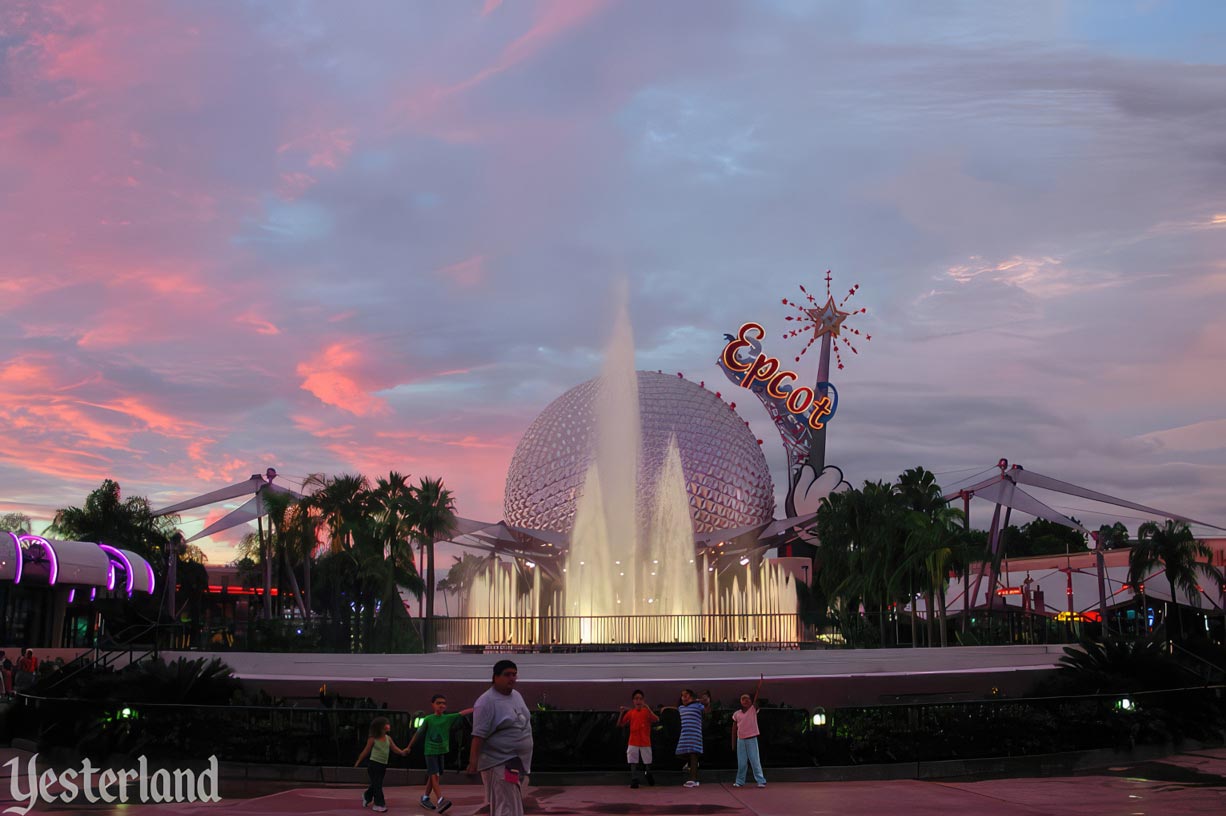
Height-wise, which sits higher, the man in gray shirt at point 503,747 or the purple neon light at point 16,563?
the purple neon light at point 16,563

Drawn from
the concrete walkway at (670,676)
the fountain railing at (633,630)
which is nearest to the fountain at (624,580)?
the fountain railing at (633,630)

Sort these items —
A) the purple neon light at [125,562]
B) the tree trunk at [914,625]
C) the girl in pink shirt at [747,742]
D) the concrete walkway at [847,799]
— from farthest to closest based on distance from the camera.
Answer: the purple neon light at [125,562]
the tree trunk at [914,625]
the girl in pink shirt at [747,742]
the concrete walkway at [847,799]

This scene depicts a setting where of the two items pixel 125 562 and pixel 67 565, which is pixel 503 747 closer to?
pixel 67 565

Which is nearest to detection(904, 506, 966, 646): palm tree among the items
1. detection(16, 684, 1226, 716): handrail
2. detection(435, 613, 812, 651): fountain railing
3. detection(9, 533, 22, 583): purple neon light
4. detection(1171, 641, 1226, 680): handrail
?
detection(1171, 641, 1226, 680): handrail

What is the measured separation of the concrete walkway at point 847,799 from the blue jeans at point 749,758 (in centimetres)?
17

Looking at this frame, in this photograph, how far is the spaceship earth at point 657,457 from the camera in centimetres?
5888

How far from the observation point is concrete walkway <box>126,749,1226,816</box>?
13.3 metres

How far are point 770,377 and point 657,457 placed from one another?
19929 millimetres

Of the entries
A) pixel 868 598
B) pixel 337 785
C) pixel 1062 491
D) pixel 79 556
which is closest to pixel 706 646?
pixel 337 785

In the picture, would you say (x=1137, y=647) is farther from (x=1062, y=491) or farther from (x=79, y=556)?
(x=1062, y=491)

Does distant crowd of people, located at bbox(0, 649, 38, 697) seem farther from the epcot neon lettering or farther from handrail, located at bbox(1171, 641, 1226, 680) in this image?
the epcot neon lettering

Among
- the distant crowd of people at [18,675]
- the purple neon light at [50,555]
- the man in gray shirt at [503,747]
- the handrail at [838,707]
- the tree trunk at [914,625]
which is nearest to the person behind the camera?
the man in gray shirt at [503,747]

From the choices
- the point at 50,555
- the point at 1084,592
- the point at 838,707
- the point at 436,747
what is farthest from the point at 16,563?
the point at 1084,592

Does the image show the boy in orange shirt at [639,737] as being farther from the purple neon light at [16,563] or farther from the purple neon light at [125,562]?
the purple neon light at [125,562]
